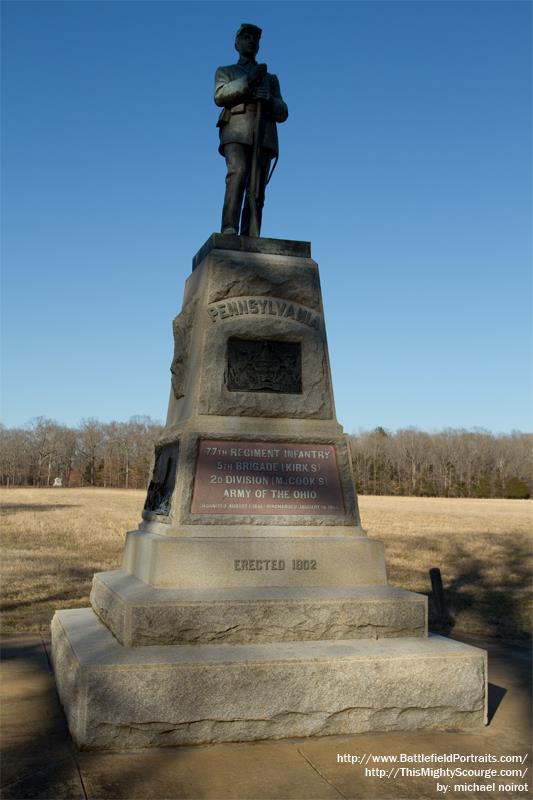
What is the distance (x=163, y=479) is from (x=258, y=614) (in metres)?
1.63

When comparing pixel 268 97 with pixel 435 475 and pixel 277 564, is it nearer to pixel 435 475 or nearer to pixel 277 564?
pixel 277 564

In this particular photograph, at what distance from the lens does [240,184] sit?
22.8ft

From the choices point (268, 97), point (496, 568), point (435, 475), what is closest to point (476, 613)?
point (496, 568)

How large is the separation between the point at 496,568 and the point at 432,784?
42.3ft

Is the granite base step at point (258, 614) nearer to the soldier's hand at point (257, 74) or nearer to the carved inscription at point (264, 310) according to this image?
the carved inscription at point (264, 310)

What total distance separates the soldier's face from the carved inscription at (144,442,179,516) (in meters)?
3.64

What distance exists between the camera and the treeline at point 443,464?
319 feet

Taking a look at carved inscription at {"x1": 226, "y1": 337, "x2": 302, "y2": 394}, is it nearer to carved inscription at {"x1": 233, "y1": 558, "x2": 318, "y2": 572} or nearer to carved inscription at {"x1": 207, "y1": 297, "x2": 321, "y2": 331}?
carved inscription at {"x1": 207, "y1": 297, "x2": 321, "y2": 331}

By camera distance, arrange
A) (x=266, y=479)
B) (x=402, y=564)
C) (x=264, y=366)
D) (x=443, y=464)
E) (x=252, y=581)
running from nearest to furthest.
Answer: (x=252, y=581)
(x=266, y=479)
(x=264, y=366)
(x=402, y=564)
(x=443, y=464)

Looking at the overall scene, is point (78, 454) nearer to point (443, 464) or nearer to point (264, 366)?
point (443, 464)

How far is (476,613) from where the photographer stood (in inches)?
431

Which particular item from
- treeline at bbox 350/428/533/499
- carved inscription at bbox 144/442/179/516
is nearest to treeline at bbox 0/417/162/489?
treeline at bbox 350/428/533/499

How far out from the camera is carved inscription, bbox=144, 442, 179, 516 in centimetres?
604

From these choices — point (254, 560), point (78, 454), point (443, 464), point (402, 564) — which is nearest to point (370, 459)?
point (443, 464)
